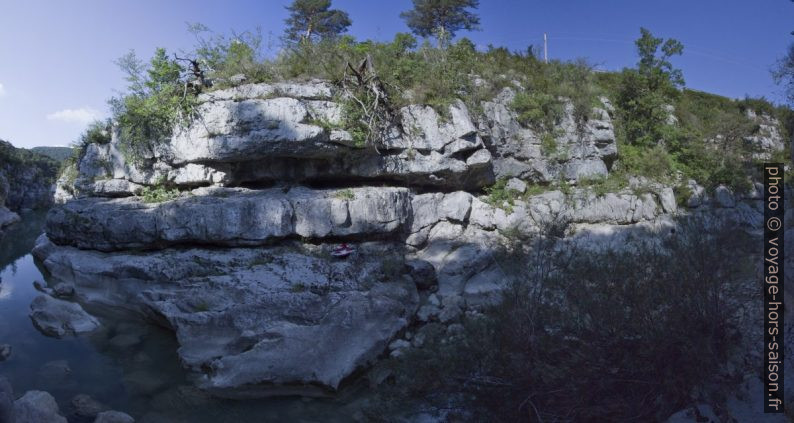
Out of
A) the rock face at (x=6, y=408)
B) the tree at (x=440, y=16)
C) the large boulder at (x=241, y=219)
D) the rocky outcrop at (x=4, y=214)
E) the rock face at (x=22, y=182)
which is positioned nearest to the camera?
the rock face at (x=6, y=408)

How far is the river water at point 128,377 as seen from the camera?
5855 mm

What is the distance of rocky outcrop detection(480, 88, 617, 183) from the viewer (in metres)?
13.4

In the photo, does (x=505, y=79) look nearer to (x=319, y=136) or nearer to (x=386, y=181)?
(x=386, y=181)

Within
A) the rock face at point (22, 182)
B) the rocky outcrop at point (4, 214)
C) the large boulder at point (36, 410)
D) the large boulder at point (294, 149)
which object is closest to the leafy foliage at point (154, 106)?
the large boulder at point (294, 149)

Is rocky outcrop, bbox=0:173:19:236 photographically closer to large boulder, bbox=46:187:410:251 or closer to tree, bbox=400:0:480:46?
large boulder, bbox=46:187:410:251

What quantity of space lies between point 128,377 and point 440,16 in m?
22.0

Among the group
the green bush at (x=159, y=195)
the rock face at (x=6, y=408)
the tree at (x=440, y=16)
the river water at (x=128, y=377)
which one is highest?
the tree at (x=440, y=16)

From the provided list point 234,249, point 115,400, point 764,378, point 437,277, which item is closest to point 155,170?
point 234,249

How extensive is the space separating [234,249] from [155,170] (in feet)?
14.8

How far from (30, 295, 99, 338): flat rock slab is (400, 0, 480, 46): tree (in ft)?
65.3

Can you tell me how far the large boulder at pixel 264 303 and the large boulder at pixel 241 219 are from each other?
380 millimetres

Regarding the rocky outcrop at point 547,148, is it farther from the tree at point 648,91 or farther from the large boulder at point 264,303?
the large boulder at point 264,303

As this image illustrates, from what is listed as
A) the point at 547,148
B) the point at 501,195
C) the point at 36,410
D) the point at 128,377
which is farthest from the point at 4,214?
the point at 547,148

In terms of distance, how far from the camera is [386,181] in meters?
12.3
